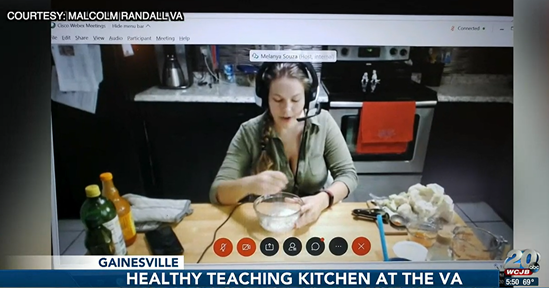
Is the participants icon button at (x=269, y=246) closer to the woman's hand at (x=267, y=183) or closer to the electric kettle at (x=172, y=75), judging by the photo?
the woman's hand at (x=267, y=183)

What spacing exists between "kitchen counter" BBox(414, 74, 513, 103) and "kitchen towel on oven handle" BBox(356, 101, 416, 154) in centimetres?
6

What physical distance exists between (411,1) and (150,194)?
0.55 m

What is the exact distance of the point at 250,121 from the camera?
674mm

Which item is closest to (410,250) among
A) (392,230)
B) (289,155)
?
(392,230)

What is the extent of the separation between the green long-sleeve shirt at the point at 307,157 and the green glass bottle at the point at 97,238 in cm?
19

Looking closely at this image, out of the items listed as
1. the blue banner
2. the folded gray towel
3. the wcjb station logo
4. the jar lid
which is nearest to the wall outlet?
the folded gray towel

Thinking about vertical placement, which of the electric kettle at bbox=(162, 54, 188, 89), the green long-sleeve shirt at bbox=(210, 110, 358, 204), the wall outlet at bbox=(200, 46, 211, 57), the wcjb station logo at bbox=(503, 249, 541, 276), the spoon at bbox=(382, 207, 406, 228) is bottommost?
the wcjb station logo at bbox=(503, 249, 541, 276)

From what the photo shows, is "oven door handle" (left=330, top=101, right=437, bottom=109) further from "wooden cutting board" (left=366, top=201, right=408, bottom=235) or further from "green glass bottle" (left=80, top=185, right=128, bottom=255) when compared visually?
"green glass bottle" (left=80, top=185, right=128, bottom=255)

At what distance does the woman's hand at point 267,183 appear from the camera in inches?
27.6

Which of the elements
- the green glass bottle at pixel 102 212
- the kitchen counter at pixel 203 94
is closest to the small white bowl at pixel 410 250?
the kitchen counter at pixel 203 94

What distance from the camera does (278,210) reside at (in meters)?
0.70

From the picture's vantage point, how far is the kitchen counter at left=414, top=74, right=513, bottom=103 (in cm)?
67

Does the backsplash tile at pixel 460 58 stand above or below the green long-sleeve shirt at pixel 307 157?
above

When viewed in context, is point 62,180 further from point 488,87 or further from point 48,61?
point 488,87
